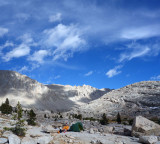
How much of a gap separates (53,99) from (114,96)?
66.5 m

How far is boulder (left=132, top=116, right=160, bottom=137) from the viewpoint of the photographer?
1534cm

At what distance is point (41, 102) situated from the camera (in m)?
136

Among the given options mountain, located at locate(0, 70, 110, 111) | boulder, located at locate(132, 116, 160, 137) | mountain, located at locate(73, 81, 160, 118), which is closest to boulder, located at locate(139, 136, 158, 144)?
boulder, located at locate(132, 116, 160, 137)

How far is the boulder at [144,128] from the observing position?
15.3 metres

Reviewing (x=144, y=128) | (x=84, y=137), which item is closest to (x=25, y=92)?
(x=144, y=128)

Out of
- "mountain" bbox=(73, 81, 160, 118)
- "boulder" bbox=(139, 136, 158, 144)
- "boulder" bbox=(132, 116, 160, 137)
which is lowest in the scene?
"boulder" bbox=(139, 136, 158, 144)

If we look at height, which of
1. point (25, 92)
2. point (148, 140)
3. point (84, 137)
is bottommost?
point (148, 140)

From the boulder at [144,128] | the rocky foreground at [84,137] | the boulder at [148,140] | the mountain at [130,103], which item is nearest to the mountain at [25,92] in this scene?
the mountain at [130,103]

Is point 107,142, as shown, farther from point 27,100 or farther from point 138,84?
point 27,100

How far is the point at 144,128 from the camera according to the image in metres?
15.4

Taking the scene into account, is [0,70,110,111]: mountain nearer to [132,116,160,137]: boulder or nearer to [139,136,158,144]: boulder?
[132,116,160,137]: boulder

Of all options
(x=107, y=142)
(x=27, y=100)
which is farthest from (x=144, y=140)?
(x=27, y=100)

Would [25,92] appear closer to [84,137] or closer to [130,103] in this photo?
[130,103]

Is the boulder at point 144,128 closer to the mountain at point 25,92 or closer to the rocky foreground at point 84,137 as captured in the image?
the rocky foreground at point 84,137
